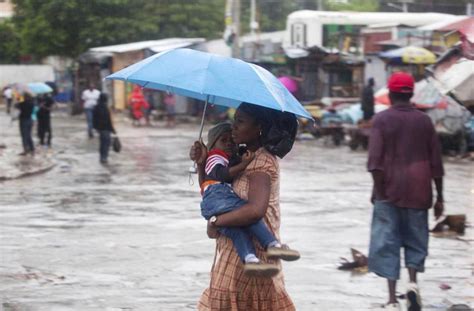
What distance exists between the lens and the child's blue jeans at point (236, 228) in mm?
5047

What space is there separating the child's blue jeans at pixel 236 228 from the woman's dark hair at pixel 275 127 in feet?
1.06

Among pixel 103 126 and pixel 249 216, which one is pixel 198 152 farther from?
pixel 103 126

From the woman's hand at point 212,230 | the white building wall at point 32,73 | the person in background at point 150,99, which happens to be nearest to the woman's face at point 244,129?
the woman's hand at point 212,230

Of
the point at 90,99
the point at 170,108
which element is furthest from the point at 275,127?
the point at 170,108

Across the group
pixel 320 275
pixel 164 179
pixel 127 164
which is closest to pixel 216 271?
pixel 320 275

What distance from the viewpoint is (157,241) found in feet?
38.9

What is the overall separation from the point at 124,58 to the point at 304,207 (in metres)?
31.9

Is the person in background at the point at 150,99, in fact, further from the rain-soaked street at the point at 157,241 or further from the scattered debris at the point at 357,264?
the scattered debris at the point at 357,264

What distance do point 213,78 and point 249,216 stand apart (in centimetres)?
73

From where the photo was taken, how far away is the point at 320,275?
9.75 metres

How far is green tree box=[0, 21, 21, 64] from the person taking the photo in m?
62.1

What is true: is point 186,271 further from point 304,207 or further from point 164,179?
point 164,179

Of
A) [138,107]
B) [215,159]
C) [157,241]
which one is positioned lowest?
[138,107]

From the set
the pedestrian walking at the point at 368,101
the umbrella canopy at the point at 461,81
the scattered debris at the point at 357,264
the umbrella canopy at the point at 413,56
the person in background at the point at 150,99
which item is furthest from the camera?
the person in background at the point at 150,99
